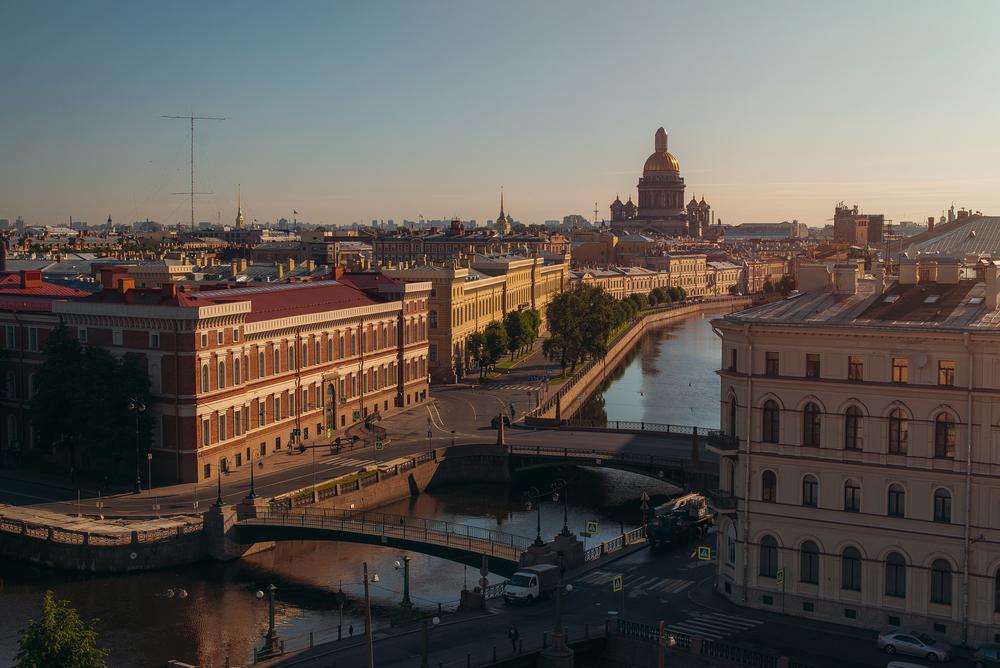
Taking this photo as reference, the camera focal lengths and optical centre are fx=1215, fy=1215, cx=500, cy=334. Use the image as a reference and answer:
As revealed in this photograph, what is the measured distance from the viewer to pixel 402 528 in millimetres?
41969

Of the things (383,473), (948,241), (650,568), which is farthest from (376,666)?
(948,241)

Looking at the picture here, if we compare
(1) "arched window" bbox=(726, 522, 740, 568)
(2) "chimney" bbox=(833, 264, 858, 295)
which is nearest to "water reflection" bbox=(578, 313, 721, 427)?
(2) "chimney" bbox=(833, 264, 858, 295)

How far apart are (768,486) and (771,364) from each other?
3351mm

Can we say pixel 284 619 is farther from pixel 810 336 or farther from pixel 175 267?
pixel 175 267

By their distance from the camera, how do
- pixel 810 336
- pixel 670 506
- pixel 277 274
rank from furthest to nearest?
1. pixel 277 274
2. pixel 670 506
3. pixel 810 336

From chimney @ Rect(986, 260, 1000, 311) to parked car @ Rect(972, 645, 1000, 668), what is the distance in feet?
28.5

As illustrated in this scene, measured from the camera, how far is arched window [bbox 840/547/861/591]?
3172 centimetres

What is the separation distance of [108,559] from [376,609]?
33.6 ft

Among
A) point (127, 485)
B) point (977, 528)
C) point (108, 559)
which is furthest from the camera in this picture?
point (127, 485)

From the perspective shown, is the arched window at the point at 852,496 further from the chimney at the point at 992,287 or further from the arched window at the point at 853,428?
the chimney at the point at 992,287

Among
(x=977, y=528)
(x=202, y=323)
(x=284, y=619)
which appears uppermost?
(x=202, y=323)

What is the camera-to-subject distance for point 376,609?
39188 mm

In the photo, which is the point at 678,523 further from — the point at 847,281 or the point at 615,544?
the point at 847,281

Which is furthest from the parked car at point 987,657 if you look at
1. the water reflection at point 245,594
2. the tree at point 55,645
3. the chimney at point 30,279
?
the chimney at point 30,279
